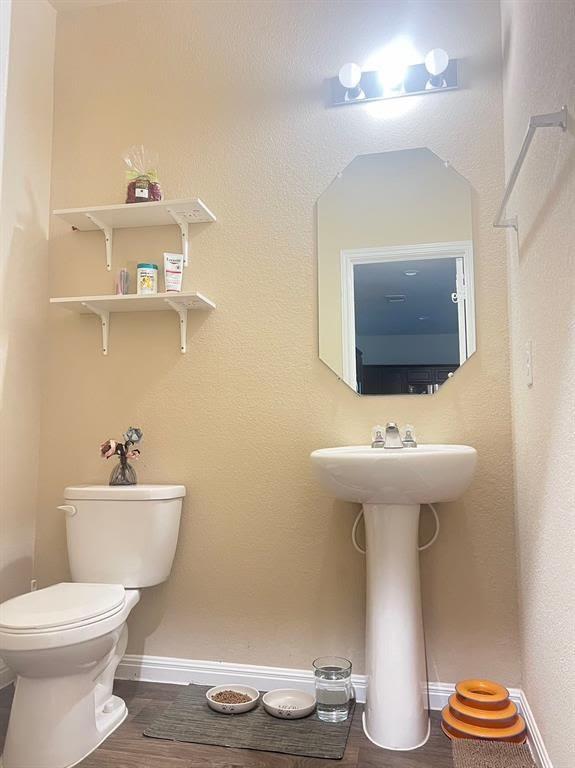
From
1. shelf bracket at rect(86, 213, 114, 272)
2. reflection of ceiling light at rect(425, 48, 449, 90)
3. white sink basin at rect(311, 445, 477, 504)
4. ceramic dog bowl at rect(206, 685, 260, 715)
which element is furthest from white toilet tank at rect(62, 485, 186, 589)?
reflection of ceiling light at rect(425, 48, 449, 90)

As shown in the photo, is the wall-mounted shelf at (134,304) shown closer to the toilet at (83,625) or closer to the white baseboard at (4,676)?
the toilet at (83,625)

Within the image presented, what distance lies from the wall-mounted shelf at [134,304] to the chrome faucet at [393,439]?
817 mm

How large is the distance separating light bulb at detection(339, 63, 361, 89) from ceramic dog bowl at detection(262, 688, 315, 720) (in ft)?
7.09

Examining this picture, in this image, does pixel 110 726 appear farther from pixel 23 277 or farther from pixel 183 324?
pixel 23 277

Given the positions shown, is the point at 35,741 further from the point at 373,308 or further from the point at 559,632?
the point at 373,308

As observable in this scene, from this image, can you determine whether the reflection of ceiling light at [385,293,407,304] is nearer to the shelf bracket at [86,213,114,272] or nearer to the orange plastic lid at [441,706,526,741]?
the shelf bracket at [86,213,114,272]

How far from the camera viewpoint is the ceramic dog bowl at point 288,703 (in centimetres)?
196

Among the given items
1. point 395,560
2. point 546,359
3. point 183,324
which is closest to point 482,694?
point 395,560

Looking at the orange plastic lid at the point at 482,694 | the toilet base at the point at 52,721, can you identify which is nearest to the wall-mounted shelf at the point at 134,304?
the toilet base at the point at 52,721

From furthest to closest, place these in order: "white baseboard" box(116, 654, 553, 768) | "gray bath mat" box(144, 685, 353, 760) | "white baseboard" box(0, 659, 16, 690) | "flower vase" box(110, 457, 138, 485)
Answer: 1. "flower vase" box(110, 457, 138, 485)
2. "white baseboard" box(0, 659, 16, 690)
3. "white baseboard" box(116, 654, 553, 768)
4. "gray bath mat" box(144, 685, 353, 760)

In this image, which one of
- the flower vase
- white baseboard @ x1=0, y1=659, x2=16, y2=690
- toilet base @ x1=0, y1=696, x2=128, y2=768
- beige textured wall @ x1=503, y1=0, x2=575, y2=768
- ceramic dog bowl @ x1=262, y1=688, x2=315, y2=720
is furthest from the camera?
the flower vase

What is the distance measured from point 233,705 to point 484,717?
0.78m

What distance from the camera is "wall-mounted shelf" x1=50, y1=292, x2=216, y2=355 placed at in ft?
7.42

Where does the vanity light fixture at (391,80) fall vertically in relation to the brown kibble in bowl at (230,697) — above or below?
above
